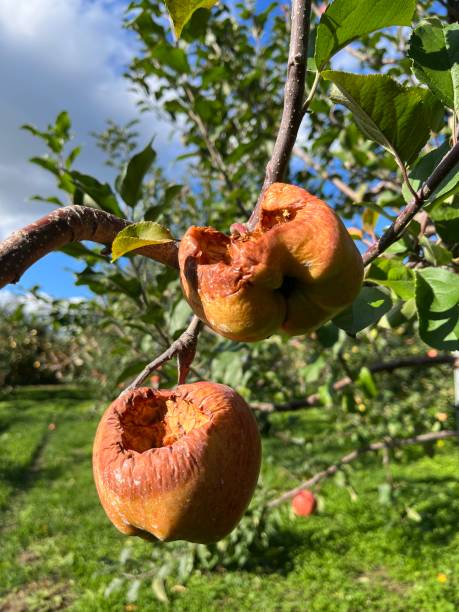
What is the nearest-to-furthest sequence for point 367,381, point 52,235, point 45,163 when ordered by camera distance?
point 52,235 → point 45,163 → point 367,381

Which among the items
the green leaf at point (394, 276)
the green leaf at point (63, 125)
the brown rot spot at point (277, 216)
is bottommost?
the green leaf at point (394, 276)

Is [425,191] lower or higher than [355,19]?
lower

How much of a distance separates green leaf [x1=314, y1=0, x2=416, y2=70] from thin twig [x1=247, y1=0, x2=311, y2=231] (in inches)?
1.8

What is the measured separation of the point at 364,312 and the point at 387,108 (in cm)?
41

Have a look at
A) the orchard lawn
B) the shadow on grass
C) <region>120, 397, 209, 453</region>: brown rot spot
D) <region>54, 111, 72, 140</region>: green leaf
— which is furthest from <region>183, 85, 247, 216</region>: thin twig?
the shadow on grass

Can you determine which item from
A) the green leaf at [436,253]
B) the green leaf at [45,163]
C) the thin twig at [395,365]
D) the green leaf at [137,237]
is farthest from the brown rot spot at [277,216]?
the thin twig at [395,365]

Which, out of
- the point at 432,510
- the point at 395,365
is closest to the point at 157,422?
the point at 395,365

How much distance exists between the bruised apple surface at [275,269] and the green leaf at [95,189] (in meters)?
0.90

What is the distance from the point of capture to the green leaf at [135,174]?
1380 millimetres

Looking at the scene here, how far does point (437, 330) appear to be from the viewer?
40.2 inches

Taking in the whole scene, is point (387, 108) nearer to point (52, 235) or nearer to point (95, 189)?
point (52, 235)

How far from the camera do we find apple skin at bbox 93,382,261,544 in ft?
2.64

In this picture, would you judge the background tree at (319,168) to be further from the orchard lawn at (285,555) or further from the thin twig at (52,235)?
the orchard lawn at (285,555)

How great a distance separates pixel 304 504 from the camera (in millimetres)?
4453
